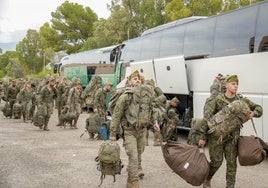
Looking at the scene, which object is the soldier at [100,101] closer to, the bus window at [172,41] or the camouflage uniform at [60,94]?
the bus window at [172,41]

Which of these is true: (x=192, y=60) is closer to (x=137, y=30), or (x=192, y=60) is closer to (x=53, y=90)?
(x=53, y=90)

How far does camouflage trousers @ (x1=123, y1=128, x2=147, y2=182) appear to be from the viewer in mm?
5930

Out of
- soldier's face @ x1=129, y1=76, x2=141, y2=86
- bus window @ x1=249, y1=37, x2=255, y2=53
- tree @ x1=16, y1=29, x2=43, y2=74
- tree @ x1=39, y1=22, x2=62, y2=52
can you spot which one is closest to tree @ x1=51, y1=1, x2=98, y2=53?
tree @ x1=39, y1=22, x2=62, y2=52

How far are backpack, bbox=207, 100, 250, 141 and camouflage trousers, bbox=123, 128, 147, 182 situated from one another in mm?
1183

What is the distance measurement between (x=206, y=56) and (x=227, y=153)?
5.70m

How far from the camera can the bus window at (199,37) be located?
11141mm

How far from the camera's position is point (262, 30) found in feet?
30.2

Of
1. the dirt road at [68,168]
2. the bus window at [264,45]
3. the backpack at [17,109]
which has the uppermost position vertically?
the bus window at [264,45]

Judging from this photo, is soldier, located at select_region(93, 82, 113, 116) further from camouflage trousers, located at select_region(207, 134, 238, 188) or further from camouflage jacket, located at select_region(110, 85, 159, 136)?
camouflage trousers, located at select_region(207, 134, 238, 188)

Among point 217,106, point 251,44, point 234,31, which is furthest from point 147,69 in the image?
point 217,106

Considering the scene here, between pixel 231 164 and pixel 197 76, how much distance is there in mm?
5880

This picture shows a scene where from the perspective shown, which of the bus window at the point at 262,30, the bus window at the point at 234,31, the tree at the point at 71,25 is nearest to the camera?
the bus window at the point at 262,30

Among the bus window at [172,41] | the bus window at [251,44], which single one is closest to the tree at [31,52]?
the bus window at [172,41]

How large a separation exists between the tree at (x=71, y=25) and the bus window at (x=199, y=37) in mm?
43594
